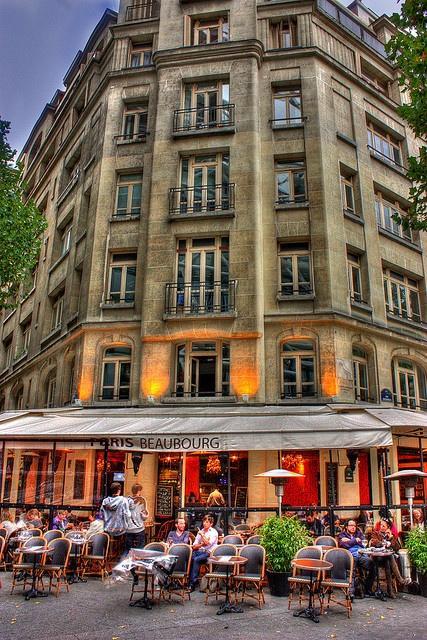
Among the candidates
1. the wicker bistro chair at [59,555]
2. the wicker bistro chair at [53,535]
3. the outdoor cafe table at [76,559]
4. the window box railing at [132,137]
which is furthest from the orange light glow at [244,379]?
the window box railing at [132,137]

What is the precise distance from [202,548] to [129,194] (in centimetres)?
1298

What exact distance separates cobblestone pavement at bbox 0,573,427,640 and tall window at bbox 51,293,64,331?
13.8 metres

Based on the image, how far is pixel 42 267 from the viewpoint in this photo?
81.7 feet

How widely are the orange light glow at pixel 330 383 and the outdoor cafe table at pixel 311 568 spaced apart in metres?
7.29

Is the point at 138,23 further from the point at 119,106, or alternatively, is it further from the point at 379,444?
the point at 379,444

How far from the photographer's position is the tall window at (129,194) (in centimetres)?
1873

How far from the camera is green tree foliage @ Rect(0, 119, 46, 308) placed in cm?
1628

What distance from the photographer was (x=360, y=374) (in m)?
17.1

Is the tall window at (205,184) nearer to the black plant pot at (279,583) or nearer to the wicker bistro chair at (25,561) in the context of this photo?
the wicker bistro chair at (25,561)

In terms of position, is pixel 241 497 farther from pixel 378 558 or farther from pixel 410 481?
pixel 378 558

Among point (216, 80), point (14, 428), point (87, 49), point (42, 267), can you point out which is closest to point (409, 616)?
point (14, 428)

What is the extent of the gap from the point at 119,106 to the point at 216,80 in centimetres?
386

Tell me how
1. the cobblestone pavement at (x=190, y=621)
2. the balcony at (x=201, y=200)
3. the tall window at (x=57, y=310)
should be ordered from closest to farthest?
the cobblestone pavement at (x=190, y=621) < the balcony at (x=201, y=200) < the tall window at (x=57, y=310)

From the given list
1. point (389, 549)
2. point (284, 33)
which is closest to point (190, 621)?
point (389, 549)
